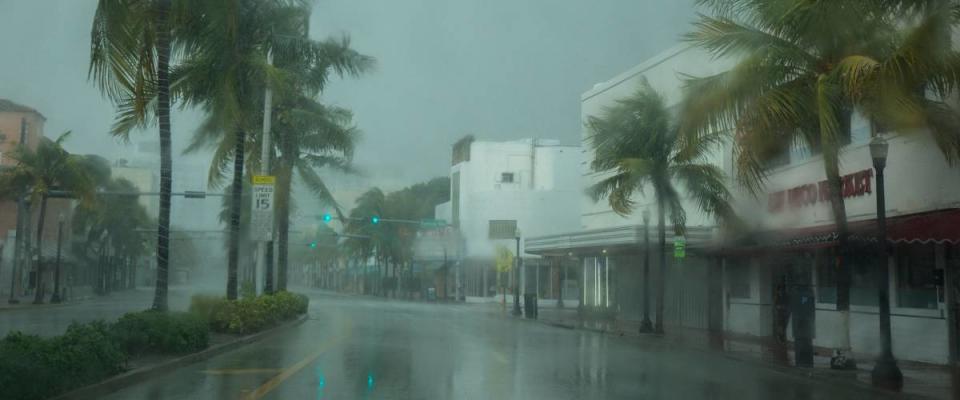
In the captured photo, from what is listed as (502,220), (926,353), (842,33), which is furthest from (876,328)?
(502,220)

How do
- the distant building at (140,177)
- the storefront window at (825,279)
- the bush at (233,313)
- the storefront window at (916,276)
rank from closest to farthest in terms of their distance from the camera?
1. the storefront window at (916,276)
2. the bush at (233,313)
3. the storefront window at (825,279)
4. the distant building at (140,177)

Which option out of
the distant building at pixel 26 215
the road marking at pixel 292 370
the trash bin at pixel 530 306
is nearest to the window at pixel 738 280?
the road marking at pixel 292 370

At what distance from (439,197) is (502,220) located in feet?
107

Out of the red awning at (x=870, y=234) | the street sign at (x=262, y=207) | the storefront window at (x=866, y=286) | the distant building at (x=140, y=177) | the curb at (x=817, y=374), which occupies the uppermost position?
the distant building at (x=140, y=177)

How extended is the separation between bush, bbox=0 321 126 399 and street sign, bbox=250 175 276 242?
509 inches

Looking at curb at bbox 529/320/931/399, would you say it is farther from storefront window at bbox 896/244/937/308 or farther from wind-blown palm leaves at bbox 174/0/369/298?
wind-blown palm leaves at bbox 174/0/369/298

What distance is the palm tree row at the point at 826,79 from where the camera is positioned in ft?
51.7

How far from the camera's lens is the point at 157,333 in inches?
703

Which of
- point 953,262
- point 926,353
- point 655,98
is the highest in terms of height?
point 655,98

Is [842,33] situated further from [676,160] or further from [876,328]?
[676,160]

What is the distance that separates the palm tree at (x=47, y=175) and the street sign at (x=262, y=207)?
46.2ft

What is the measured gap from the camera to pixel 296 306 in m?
35.6

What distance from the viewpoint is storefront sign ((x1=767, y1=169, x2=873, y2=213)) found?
23.4 m

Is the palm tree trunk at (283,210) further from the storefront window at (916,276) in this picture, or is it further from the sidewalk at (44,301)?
the storefront window at (916,276)
